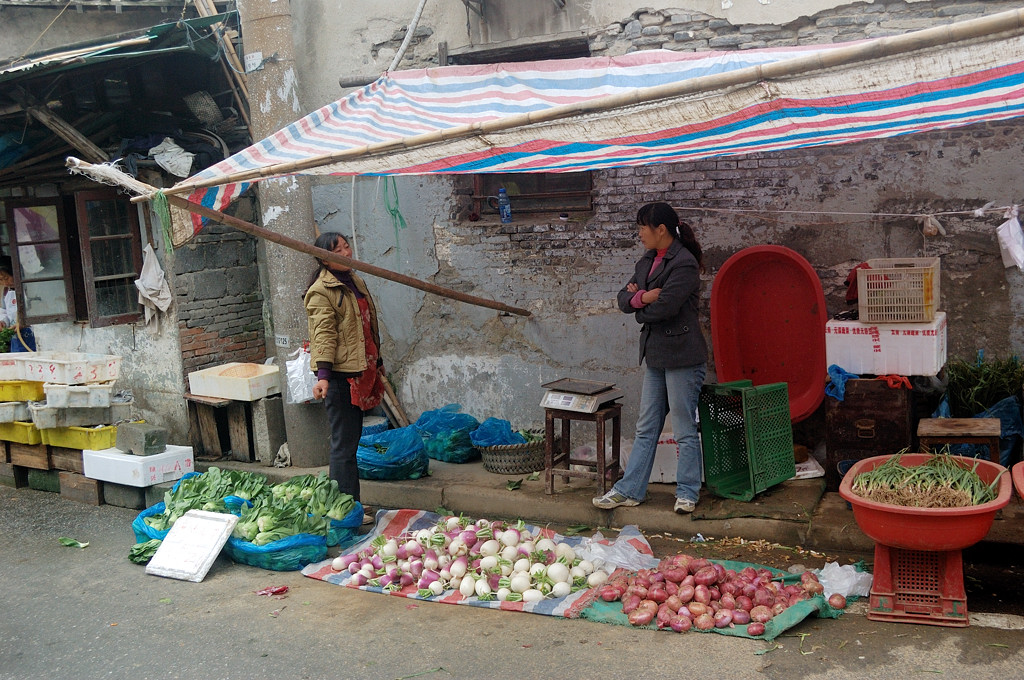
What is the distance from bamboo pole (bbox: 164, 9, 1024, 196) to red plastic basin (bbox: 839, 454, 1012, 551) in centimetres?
209

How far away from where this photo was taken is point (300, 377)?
743 cm

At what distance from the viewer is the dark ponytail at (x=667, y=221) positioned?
585 cm

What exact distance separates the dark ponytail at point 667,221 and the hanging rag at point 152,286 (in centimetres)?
521

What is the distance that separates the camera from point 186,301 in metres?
8.93

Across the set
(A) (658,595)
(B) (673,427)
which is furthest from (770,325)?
(A) (658,595)

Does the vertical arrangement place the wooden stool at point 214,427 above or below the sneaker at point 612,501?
above

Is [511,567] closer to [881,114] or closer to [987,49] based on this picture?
[881,114]

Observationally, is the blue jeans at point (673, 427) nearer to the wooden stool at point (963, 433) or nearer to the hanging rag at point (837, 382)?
the hanging rag at point (837, 382)

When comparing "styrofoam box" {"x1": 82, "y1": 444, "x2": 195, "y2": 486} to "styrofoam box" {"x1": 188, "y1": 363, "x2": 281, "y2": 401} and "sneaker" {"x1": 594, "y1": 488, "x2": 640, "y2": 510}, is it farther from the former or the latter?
"sneaker" {"x1": 594, "y1": 488, "x2": 640, "y2": 510}

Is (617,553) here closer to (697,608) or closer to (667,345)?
(697,608)

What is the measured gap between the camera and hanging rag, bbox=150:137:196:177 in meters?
8.41

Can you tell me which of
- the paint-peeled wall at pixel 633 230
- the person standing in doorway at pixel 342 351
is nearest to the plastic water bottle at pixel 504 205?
the paint-peeled wall at pixel 633 230

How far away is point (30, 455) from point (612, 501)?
5.32m

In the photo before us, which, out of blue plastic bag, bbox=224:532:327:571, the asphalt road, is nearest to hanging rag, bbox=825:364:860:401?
the asphalt road
